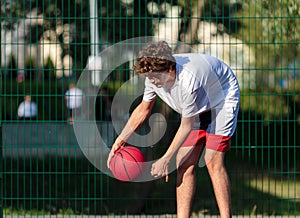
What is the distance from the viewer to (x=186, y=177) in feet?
22.5

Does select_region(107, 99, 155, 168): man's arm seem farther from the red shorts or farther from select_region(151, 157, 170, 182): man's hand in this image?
select_region(151, 157, 170, 182): man's hand

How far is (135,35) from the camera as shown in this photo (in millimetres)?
8422

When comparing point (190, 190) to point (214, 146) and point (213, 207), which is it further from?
point (213, 207)

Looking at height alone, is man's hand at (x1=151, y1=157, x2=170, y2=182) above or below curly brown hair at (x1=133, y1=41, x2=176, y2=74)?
below

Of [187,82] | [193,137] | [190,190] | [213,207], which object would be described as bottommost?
[213,207]

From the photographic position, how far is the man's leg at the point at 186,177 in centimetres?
680

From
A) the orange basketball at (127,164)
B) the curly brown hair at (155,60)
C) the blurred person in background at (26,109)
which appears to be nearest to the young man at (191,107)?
the curly brown hair at (155,60)

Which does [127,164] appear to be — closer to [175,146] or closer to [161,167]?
[161,167]

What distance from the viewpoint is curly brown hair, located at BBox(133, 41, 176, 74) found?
21.1 feet

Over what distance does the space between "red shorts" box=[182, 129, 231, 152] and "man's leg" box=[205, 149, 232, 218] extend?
5 cm

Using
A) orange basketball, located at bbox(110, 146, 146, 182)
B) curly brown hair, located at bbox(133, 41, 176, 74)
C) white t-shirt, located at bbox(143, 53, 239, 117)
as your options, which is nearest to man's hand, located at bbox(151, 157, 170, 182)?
orange basketball, located at bbox(110, 146, 146, 182)

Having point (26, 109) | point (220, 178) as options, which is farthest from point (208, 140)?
point (26, 109)

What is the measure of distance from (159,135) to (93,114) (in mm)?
696

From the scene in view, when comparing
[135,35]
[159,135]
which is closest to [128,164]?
[159,135]
